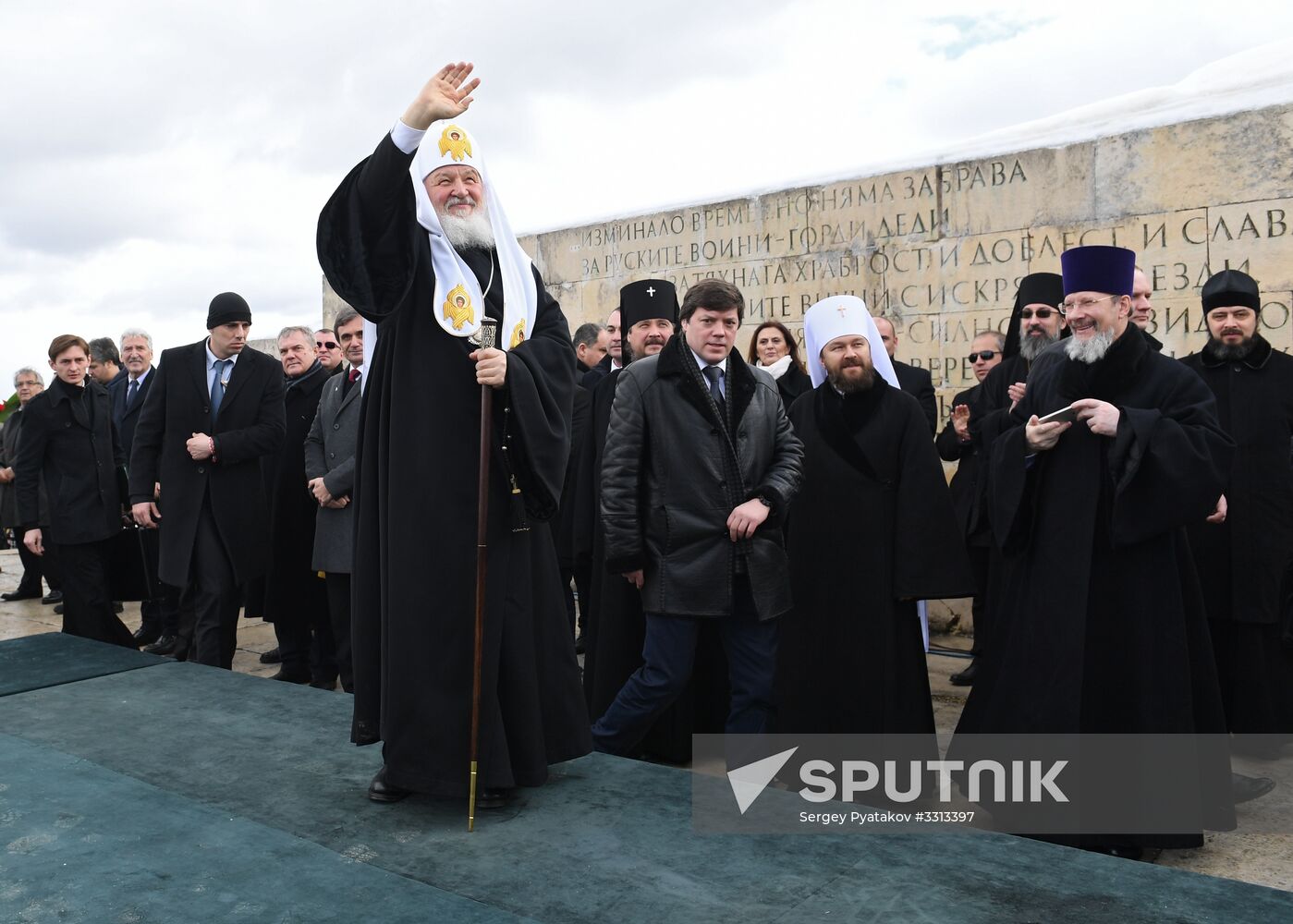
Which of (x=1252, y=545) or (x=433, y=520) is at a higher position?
(x=433, y=520)

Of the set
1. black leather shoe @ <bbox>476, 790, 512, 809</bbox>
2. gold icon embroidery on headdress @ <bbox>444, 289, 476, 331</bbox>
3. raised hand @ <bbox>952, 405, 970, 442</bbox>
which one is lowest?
black leather shoe @ <bbox>476, 790, 512, 809</bbox>

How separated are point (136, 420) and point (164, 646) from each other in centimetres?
148

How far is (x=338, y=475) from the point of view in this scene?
5605 millimetres

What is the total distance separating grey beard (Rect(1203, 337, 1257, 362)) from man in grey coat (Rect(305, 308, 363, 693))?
4086 millimetres

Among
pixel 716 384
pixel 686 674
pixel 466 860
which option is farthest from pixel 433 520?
pixel 716 384

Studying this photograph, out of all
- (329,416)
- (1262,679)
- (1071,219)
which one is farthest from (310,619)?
(1071,219)

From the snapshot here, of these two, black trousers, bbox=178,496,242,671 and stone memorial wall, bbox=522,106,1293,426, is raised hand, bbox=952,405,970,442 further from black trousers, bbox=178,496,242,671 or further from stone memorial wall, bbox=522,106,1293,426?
black trousers, bbox=178,496,242,671

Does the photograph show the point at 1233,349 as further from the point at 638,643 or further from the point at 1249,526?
the point at 638,643

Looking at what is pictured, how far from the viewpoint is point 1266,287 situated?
6512 millimetres

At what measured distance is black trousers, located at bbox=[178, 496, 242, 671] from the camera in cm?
562

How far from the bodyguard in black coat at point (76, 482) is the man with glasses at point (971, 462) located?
16.3 ft

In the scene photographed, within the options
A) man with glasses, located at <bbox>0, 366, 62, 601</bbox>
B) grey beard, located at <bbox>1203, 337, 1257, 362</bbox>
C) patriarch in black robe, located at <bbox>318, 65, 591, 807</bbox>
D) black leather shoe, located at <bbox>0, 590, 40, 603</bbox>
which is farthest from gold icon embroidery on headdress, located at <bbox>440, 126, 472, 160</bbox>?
black leather shoe, located at <bbox>0, 590, 40, 603</bbox>

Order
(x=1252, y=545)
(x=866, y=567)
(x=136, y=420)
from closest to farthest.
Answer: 1. (x=866, y=567)
2. (x=1252, y=545)
3. (x=136, y=420)

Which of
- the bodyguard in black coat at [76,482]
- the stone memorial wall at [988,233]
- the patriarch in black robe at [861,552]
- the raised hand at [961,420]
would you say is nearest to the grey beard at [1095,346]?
the patriarch in black robe at [861,552]
